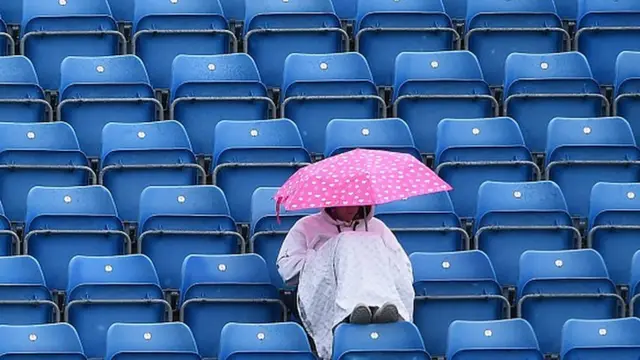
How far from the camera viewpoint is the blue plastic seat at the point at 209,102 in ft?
30.7

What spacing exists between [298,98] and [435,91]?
1.88ft

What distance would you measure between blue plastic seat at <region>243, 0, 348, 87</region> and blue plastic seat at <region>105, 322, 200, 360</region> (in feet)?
7.38

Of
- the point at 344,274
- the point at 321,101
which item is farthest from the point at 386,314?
A: the point at 321,101

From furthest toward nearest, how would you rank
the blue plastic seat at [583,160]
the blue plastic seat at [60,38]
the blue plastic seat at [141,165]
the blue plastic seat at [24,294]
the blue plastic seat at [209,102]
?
the blue plastic seat at [60,38] < the blue plastic seat at [209,102] < the blue plastic seat at [583,160] < the blue plastic seat at [141,165] < the blue plastic seat at [24,294]

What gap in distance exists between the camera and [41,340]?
7.75 meters

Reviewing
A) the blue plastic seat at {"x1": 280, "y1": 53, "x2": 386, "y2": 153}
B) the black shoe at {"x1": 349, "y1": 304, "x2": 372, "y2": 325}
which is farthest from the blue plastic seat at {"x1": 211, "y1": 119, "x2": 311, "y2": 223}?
the black shoe at {"x1": 349, "y1": 304, "x2": 372, "y2": 325}

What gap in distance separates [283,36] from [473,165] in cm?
131

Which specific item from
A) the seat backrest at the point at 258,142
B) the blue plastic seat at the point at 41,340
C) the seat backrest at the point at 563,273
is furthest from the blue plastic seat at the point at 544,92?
the blue plastic seat at the point at 41,340

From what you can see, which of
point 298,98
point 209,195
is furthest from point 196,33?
point 209,195

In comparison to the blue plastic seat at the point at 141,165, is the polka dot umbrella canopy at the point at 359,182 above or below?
above

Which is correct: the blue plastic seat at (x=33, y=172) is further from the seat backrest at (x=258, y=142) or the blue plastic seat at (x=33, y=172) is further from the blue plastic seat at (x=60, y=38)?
the blue plastic seat at (x=60, y=38)

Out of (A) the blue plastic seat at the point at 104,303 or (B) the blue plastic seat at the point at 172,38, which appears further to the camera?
(B) the blue plastic seat at the point at 172,38

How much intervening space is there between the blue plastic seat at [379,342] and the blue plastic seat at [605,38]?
2.52 m

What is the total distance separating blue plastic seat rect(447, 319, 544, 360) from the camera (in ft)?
25.4
